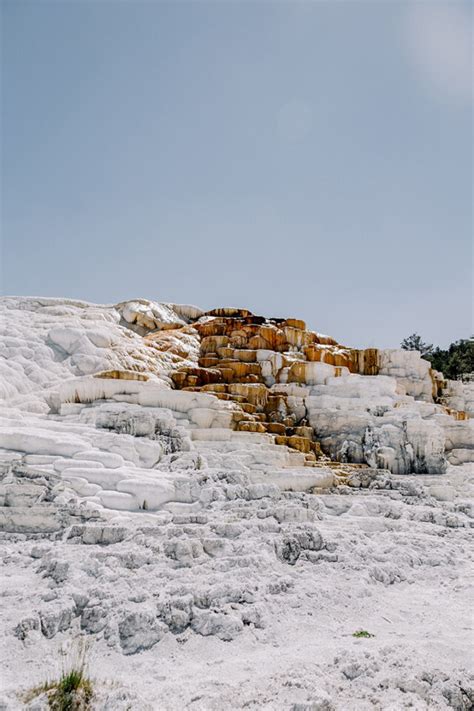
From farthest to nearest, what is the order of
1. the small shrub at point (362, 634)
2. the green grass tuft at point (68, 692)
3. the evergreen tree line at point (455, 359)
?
the evergreen tree line at point (455, 359) → the small shrub at point (362, 634) → the green grass tuft at point (68, 692)

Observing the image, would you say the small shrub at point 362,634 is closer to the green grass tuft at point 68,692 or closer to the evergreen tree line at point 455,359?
the green grass tuft at point 68,692

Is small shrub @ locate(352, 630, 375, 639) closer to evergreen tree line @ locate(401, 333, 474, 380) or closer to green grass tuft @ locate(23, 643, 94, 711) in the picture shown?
green grass tuft @ locate(23, 643, 94, 711)

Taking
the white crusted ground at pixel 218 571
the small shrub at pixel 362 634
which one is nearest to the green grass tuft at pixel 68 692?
the white crusted ground at pixel 218 571

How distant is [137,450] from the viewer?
27.9 feet

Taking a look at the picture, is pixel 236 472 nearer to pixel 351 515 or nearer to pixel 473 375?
pixel 351 515

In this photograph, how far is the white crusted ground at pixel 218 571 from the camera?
134 inches

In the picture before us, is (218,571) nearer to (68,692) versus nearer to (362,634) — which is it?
(362,634)

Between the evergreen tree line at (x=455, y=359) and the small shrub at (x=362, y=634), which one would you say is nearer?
the small shrub at (x=362, y=634)

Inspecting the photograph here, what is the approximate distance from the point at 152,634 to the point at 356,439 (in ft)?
31.8

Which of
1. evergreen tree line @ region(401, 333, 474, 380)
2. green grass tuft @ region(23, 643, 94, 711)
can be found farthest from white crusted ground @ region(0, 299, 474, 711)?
evergreen tree line @ region(401, 333, 474, 380)

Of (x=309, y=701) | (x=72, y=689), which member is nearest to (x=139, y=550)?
(x=72, y=689)

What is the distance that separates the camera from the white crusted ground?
134 inches

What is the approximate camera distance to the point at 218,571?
16.6 ft

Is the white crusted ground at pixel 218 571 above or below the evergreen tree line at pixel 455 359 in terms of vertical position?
below
